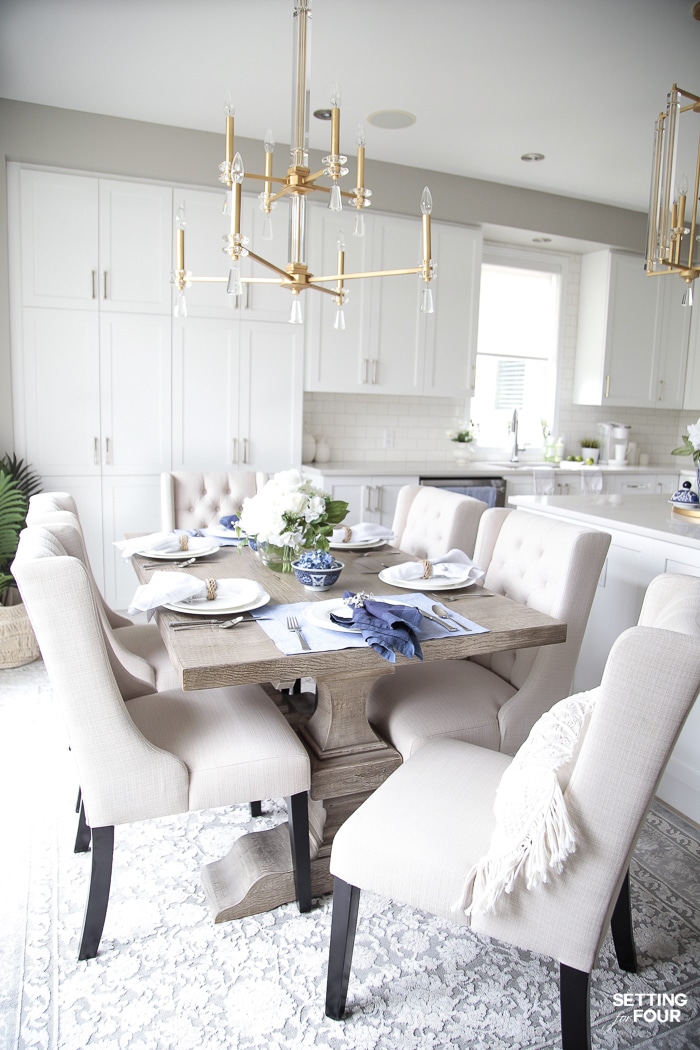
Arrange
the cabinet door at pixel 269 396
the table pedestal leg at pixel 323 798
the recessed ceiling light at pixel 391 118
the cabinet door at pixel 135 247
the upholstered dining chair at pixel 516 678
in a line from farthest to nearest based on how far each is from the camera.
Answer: the cabinet door at pixel 269 396, the cabinet door at pixel 135 247, the recessed ceiling light at pixel 391 118, the upholstered dining chair at pixel 516 678, the table pedestal leg at pixel 323 798

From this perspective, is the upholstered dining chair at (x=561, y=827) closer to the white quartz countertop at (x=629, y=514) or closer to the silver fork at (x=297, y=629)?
the silver fork at (x=297, y=629)

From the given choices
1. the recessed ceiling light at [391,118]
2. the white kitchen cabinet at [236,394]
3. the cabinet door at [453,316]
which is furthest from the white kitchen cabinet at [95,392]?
the cabinet door at [453,316]

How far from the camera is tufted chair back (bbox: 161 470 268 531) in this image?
342 centimetres

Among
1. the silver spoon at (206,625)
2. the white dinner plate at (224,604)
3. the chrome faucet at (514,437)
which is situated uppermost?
the chrome faucet at (514,437)

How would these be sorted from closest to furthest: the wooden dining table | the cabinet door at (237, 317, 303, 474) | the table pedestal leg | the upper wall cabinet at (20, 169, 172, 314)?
the wooden dining table, the table pedestal leg, the upper wall cabinet at (20, 169, 172, 314), the cabinet door at (237, 317, 303, 474)

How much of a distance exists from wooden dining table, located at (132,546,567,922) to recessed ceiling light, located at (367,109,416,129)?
2.76m

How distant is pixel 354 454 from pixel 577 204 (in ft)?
7.77

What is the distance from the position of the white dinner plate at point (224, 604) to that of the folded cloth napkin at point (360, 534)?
81 centimetres

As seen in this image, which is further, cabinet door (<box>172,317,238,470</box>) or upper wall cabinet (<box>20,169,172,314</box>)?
cabinet door (<box>172,317,238,470</box>)

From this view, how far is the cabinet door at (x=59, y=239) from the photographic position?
3.81 metres

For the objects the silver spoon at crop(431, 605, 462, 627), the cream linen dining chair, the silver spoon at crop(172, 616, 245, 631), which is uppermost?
the silver spoon at crop(431, 605, 462, 627)

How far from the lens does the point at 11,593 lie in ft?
12.2

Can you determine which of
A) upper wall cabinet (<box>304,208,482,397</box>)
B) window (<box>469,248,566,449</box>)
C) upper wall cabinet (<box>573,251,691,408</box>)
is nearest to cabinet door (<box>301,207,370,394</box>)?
upper wall cabinet (<box>304,208,482,397</box>)

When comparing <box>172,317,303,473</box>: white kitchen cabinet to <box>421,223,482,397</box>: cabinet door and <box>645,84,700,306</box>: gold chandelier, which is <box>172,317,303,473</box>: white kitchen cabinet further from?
<box>645,84,700,306</box>: gold chandelier
